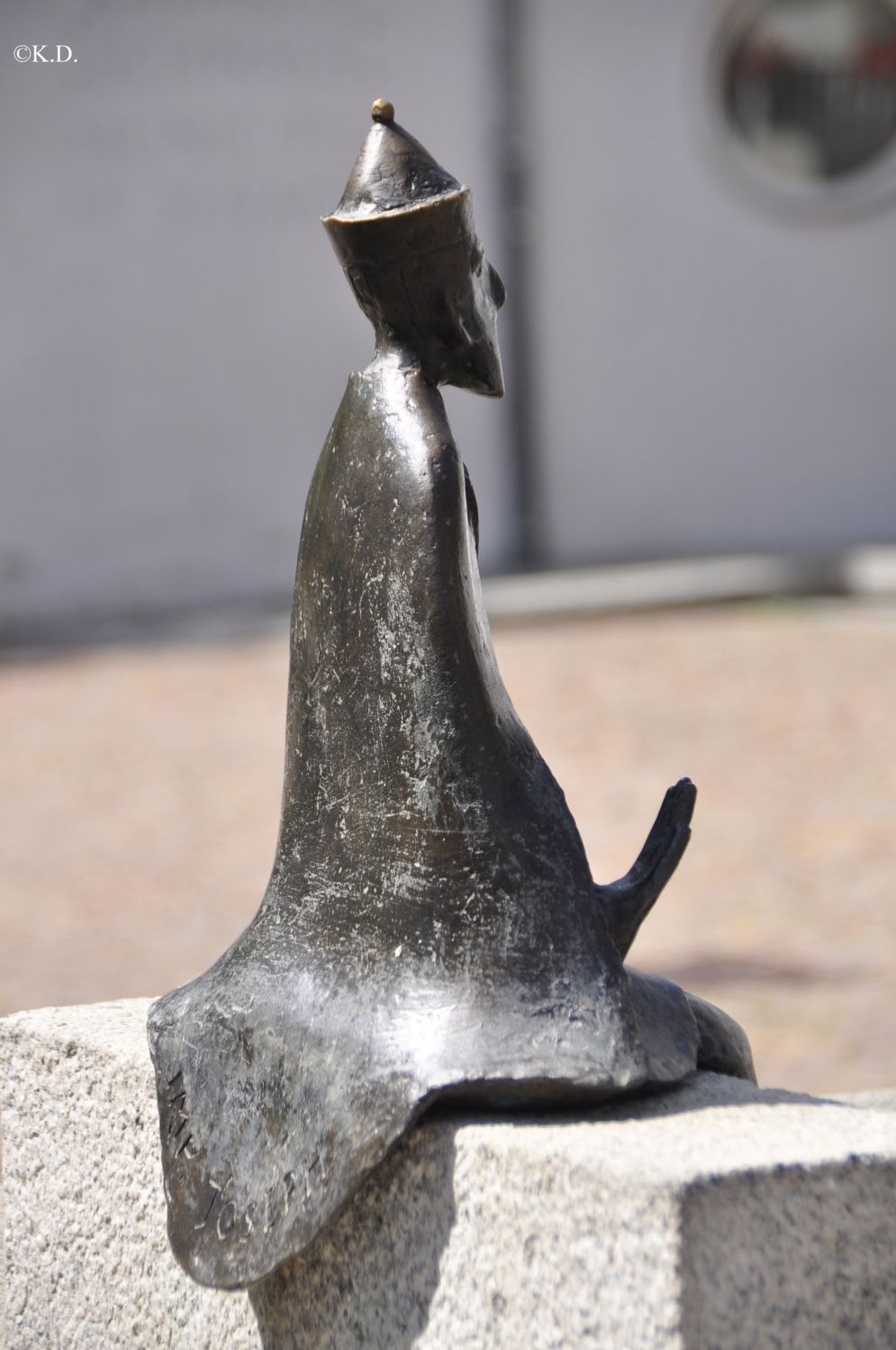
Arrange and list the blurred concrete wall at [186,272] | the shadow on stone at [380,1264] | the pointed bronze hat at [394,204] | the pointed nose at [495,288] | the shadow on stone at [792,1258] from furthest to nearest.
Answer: the blurred concrete wall at [186,272] → the pointed nose at [495,288] → the pointed bronze hat at [394,204] → the shadow on stone at [380,1264] → the shadow on stone at [792,1258]

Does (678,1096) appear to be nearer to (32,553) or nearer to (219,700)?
(219,700)

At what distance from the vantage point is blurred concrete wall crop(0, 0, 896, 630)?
1070 centimetres

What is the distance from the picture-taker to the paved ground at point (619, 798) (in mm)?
4781

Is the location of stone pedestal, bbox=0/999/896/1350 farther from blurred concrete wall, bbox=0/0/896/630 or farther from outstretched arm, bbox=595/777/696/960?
blurred concrete wall, bbox=0/0/896/630

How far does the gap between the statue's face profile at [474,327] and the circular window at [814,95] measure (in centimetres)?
989

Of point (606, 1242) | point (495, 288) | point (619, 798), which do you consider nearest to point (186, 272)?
point (619, 798)

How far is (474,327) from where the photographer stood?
240cm

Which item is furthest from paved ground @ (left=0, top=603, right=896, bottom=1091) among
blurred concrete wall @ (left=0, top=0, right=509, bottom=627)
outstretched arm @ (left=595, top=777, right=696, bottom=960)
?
outstretched arm @ (left=595, top=777, right=696, bottom=960)

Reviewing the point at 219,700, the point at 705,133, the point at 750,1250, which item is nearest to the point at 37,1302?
the point at 750,1250

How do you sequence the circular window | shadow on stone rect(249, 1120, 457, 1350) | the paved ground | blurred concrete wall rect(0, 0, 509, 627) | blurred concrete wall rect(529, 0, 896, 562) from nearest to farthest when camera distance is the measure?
shadow on stone rect(249, 1120, 457, 1350) < the paved ground < blurred concrete wall rect(0, 0, 509, 627) < blurred concrete wall rect(529, 0, 896, 562) < the circular window

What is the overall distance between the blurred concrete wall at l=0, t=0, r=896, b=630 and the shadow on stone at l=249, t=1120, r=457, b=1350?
29.6 ft

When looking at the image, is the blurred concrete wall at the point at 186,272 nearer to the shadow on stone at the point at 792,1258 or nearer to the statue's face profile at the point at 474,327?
the statue's face profile at the point at 474,327

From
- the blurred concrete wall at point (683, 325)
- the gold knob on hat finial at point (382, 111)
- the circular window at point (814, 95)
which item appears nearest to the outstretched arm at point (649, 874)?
the gold knob on hat finial at point (382, 111)

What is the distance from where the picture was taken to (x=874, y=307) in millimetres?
11812
